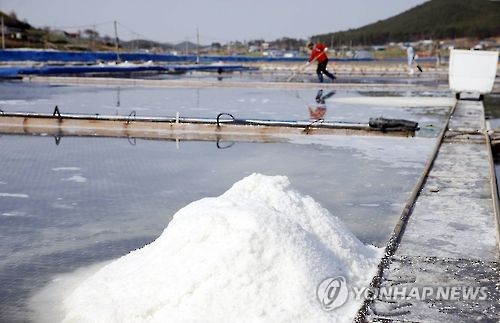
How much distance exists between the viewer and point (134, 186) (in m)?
5.81

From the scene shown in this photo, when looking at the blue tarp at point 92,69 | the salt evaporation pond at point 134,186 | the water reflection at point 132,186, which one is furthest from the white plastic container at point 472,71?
the blue tarp at point 92,69

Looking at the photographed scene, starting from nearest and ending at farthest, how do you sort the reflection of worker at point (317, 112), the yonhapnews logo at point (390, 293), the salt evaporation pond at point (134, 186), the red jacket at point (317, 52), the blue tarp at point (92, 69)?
the yonhapnews logo at point (390, 293) < the salt evaporation pond at point (134, 186) < the reflection of worker at point (317, 112) < the red jacket at point (317, 52) < the blue tarp at point (92, 69)

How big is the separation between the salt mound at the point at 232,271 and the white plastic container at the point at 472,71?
12.0 meters

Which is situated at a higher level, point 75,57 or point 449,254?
point 75,57

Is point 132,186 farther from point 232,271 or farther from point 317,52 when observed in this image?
point 317,52

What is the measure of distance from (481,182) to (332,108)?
7883mm

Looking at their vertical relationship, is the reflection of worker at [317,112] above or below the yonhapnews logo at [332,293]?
above

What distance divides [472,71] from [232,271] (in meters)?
13.0

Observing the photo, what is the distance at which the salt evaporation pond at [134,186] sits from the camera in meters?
3.90

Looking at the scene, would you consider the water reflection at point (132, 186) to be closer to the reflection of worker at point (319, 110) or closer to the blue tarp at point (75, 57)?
the reflection of worker at point (319, 110)

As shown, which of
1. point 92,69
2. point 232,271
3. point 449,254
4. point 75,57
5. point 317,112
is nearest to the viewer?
point 232,271

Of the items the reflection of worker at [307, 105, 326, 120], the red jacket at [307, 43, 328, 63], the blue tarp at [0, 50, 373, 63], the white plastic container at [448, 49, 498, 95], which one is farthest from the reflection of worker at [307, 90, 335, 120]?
the blue tarp at [0, 50, 373, 63]

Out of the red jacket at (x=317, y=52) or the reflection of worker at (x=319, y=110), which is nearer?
the reflection of worker at (x=319, y=110)

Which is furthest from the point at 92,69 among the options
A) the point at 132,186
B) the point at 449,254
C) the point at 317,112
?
the point at 449,254
